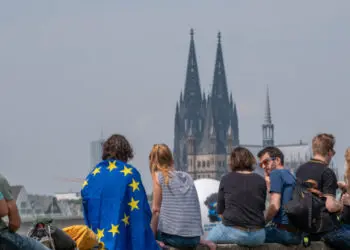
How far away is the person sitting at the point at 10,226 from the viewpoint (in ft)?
26.0

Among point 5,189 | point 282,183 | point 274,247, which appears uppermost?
point 5,189

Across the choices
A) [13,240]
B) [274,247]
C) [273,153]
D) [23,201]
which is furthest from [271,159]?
[23,201]

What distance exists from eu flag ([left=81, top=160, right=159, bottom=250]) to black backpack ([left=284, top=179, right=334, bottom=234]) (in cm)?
160

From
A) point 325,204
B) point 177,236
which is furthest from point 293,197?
point 177,236

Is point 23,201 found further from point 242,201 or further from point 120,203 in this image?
point 120,203

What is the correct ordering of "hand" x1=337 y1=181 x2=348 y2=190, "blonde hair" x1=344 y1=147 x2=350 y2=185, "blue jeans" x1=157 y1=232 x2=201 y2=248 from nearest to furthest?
"blue jeans" x1=157 y1=232 x2=201 y2=248 → "blonde hair" x1=344 y1=147 x2=350 y2=185 → "hand" x1=337 y1=181 x2=348 y2=190

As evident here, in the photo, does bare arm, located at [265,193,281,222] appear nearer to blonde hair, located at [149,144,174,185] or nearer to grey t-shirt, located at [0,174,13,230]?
blonde hair, located at [149,144,174,185]

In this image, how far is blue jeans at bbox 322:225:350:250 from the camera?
11258 millimetres

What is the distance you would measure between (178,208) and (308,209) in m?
1.20

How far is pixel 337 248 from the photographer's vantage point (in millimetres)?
11336

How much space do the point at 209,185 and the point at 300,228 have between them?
50.9 meters

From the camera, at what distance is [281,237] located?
1128 centimetres

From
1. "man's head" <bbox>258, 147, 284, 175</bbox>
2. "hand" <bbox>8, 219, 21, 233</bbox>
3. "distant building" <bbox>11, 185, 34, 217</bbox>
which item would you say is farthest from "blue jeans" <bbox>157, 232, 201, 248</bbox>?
"distant building" <bbox>11, 185, 34, 217</bbox>

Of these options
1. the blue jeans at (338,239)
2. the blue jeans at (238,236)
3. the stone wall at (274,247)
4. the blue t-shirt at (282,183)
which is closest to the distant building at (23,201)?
the stone wall at (274,247)
